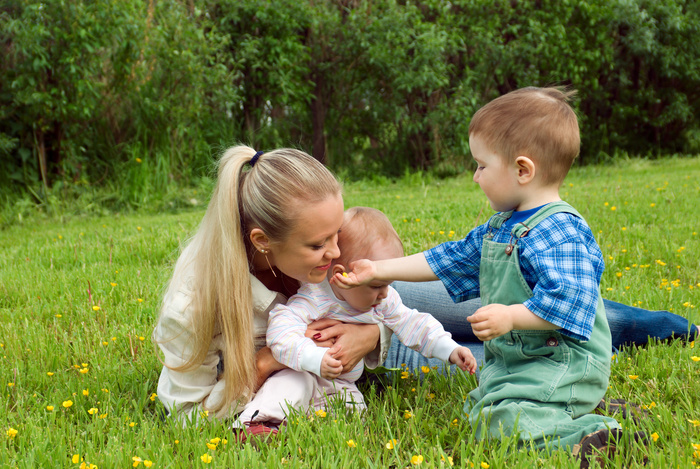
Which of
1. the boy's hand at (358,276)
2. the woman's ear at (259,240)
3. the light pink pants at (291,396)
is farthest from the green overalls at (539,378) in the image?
the woman's ear at (259,240)

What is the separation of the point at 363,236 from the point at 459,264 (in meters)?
0.38

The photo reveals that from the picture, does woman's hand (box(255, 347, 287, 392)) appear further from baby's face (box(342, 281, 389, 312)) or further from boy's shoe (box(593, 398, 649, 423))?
boy's shoe (box(593, 398, 649, 423))

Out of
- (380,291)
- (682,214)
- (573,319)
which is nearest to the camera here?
(573,319)

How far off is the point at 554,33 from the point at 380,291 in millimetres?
9988

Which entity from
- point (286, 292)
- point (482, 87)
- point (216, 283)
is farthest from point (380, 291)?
point (482, 87)

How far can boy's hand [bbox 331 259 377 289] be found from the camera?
7.16 ft

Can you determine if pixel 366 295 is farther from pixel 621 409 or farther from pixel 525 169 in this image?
Answer: pixel 621 409

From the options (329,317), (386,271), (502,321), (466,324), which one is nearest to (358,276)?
(386,271)

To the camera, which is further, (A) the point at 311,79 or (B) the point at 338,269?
(A) the point at 311,79

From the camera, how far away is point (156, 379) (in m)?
2.62

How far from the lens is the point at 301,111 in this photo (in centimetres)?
992

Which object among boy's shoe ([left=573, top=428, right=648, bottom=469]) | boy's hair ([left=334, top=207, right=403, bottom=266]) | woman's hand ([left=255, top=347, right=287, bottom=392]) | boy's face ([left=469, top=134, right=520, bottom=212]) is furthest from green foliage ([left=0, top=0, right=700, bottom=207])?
boy's shoe ([left=573, top=428, right=648, bottom=469])

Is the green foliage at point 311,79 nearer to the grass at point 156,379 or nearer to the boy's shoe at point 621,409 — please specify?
the grass at point 156,379

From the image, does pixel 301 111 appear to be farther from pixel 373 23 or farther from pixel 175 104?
pixel 175 104
